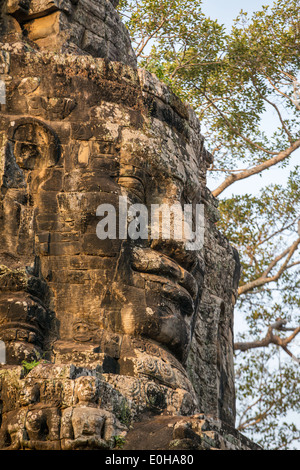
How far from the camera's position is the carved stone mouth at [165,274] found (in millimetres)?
11062

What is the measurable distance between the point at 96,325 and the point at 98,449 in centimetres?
185

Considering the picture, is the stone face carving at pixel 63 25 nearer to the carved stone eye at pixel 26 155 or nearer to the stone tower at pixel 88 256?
the stone tower at pixel 88 256

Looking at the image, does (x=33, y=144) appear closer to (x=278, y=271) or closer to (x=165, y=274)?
(x=165, y=274)

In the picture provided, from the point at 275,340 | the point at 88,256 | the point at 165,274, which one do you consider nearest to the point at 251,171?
the point at 275,340

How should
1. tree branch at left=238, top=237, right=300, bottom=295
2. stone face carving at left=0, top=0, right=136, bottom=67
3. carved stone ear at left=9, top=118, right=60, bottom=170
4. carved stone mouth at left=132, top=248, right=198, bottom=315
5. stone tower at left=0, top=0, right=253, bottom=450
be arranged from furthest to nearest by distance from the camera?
tree branch at left=238, top=237, right=300, bottom=295
stone face carving at left=0, top=0, right=136, bottom=67
carved stone ear at left=9, top=118, right=60, bottom=170
carved stone mouth at left=132, top=248, right=198, bottom=315
stone tower at left=0, top=0, right=253, bottom=450

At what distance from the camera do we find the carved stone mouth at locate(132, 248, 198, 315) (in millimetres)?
11062

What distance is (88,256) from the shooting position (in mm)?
10953

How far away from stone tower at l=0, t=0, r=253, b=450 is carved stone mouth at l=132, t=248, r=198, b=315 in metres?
0.01

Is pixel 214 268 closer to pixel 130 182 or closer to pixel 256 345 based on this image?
pixel 130 182

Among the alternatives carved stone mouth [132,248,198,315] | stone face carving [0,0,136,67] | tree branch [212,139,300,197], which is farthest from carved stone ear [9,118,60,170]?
tree branch [212,139,300,197]

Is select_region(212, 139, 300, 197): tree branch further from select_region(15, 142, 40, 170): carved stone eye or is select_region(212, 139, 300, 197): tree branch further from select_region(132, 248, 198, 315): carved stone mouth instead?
select_region(15, 142, 40, 170): carved stone eye

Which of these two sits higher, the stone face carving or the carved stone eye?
the stone face carving

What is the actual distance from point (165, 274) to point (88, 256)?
87 centimetres
